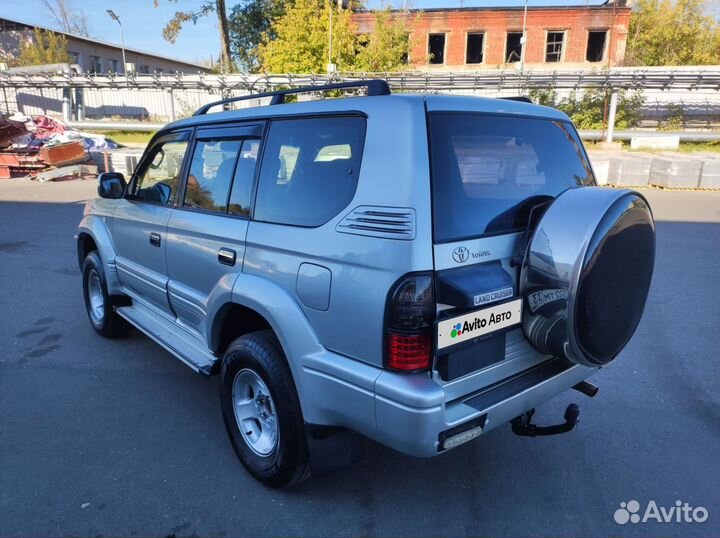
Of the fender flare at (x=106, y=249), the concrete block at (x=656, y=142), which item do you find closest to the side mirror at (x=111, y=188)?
the fender flare at (x=106, y=249)

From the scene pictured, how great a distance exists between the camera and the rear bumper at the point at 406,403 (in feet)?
6.71

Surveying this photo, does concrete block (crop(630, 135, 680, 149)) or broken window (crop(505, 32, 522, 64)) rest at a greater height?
broken window (crop(505, 32, 522, 64))

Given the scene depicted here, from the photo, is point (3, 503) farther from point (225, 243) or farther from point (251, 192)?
point (251, 192)

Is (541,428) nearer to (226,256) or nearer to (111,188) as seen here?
(226,256)

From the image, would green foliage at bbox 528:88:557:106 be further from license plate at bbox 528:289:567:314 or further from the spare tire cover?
license plate at bbox 528:289:567:314

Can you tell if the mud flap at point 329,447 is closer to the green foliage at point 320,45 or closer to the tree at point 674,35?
the green foliage at point 320,45

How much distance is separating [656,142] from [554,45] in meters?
21.2

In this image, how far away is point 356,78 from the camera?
80.3 feet

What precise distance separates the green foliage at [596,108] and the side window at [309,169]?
2743cm

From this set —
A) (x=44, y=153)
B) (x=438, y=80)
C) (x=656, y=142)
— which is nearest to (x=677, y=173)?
(x=656, y=142)

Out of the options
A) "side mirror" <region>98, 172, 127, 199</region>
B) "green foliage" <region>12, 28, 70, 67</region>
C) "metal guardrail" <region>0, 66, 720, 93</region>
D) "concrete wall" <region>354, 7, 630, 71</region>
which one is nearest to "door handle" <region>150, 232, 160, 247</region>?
"side mirror" <region>98, 172, 127, 199</region>

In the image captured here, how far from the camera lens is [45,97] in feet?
113

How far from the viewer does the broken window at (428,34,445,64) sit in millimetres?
39869

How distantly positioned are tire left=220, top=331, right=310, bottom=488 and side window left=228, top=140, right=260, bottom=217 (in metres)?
0.73
